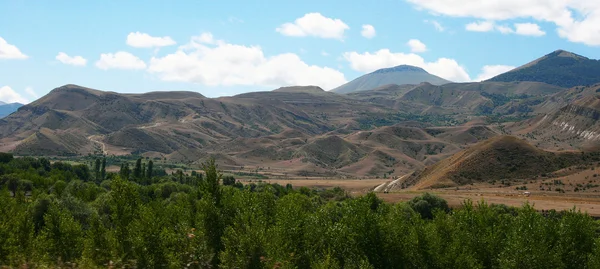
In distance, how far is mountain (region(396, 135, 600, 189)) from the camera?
418ft

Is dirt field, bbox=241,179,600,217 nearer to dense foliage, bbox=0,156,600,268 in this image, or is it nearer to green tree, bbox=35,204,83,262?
dense foliage, bbox=0,156,600,268

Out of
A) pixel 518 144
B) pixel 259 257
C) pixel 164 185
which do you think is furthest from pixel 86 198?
pixel 518 144

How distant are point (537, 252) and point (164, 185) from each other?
262 ft

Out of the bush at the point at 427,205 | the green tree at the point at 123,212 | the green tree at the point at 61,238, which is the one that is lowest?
the bush at the point at 427,205

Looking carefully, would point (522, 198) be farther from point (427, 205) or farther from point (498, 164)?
point (498, 164)

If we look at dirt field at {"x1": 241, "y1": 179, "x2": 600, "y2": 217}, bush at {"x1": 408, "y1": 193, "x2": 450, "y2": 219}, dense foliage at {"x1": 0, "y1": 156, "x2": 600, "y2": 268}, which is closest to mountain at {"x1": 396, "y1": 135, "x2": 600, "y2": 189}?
dirt field at {"x1": 241, "y1": 179, "x2": 600, "y2": 217}

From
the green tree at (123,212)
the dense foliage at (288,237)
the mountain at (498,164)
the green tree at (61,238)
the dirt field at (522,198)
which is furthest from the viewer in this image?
the mountain at (498,164)

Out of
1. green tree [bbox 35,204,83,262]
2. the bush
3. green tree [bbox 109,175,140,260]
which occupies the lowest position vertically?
the bush

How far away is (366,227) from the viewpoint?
38.4 meters

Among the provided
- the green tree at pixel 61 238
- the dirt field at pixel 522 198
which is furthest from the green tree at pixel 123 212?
the dirt field at pixel 522 198

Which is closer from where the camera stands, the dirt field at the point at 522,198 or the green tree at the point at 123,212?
the green tree at the point at 123,212

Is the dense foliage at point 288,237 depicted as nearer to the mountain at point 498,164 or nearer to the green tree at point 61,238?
the green tree at point 61,238

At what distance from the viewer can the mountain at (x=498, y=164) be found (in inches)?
5012

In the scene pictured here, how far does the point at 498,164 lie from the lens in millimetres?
133125
